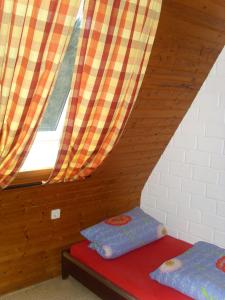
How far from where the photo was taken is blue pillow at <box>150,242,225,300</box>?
2.14m

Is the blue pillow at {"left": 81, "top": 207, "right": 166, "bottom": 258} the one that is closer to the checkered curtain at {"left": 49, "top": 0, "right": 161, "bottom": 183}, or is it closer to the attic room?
the attic room

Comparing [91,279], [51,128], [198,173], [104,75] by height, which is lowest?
[91,279]

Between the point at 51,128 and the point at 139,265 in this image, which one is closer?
the point at 139,265

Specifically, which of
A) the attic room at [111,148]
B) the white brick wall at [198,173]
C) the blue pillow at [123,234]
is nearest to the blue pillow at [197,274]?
the attic room at [111,148]

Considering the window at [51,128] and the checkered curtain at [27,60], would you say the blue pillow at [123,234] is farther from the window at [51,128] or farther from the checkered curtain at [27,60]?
the checkered curtain at [27,60]

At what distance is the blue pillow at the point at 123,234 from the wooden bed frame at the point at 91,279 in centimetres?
19

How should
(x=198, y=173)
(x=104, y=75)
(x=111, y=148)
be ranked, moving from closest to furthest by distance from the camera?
(x=104, y=75) < (x=111, y=148) < (x=198, y=173)

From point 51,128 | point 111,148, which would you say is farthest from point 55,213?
point 111,148

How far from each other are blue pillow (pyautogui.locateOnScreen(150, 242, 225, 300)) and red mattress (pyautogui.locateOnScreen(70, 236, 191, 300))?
0.23 feet

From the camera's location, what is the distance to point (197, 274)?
226cm

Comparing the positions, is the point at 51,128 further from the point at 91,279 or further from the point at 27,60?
the point at 91,279

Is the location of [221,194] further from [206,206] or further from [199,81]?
[199,81]

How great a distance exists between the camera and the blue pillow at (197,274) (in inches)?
84.2

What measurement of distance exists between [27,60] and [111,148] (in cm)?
103
